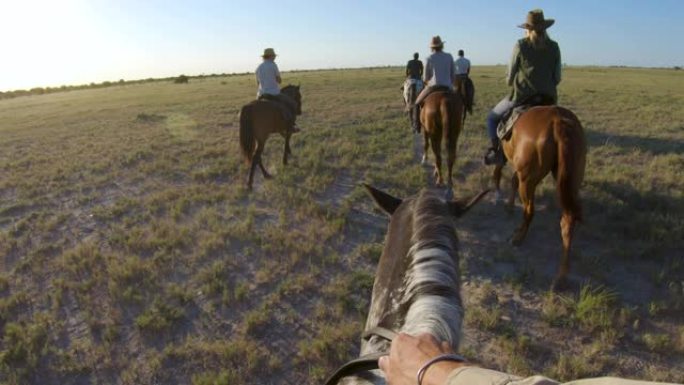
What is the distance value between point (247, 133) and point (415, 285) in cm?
800

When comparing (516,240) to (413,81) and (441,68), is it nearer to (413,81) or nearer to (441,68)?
(441,68)

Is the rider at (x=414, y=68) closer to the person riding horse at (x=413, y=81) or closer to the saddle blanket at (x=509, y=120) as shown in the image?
the person riding horse at (x=413, y=81)

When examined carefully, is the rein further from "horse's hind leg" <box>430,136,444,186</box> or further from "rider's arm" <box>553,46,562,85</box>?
"horse's hind leg" <box>430,136,444,186</box>

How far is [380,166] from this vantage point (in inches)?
412

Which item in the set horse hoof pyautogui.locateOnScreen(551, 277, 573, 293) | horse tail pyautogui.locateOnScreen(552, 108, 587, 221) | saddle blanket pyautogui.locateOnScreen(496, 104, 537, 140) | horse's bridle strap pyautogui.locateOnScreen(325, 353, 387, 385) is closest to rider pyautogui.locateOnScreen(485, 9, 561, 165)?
saddle blanket pyautogui.locateOnScreen(496, 104, 537, 140)

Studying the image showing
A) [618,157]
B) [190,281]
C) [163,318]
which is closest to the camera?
[163,318]

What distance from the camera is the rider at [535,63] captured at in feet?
19.9

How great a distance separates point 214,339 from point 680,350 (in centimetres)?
440

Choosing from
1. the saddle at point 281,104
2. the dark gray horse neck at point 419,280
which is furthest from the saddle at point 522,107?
the saddle at point 281,104

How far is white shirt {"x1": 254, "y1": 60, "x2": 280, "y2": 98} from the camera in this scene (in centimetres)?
983

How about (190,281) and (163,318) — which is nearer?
(163,318)

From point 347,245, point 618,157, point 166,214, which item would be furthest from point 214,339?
point 618,157

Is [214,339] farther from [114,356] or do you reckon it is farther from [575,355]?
[575,355]

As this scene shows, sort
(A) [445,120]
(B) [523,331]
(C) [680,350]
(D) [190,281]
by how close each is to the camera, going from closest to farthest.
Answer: (C) [680,350]
(B) [523,331]
(D) [190,281]
(A) [445,120]
